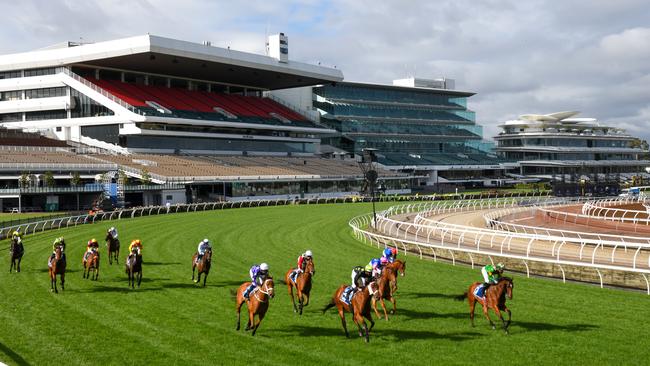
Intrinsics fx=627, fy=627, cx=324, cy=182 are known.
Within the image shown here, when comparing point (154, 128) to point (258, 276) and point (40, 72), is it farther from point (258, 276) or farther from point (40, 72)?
point (258, 276)

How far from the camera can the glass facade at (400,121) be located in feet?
318

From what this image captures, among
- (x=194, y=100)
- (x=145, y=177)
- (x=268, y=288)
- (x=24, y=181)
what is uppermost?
(x=194, y=100)

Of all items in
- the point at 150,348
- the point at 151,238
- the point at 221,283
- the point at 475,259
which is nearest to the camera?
the point at 150,348

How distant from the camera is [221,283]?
16.0 metres

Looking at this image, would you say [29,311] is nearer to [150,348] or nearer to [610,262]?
[150,348]

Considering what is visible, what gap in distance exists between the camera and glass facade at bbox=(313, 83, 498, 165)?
96812mm

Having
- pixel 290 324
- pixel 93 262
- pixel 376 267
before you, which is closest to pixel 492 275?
pixel 376 267

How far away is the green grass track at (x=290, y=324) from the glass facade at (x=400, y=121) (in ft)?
248

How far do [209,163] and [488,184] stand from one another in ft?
165

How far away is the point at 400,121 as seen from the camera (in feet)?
341

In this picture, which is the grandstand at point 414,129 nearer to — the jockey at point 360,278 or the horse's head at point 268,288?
the jockey at point 360,278

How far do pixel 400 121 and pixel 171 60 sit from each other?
47138 millimetres

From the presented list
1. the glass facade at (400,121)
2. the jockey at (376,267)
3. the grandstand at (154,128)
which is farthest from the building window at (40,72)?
the jockey at (376,267)

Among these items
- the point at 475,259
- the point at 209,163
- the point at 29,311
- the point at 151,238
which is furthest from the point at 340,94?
the point at 29,311
